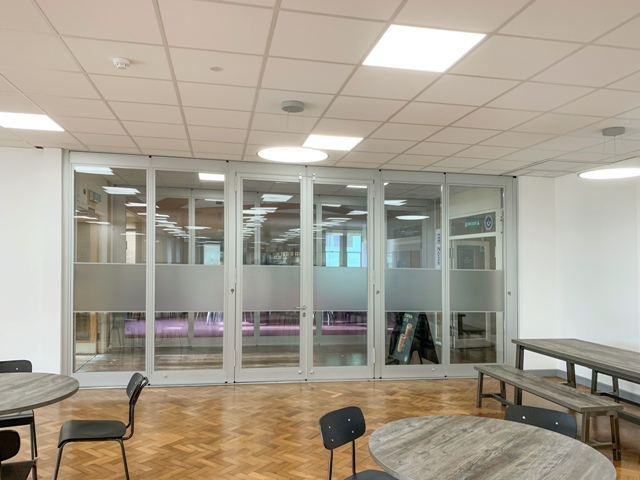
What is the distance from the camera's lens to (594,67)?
3.15m

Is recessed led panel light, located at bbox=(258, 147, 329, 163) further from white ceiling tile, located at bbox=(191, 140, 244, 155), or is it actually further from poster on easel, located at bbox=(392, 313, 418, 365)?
poster on easel, located at bbox=(392, 313, 418, 365)

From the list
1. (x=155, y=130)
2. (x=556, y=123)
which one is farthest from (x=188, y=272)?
(x=556, y=123)

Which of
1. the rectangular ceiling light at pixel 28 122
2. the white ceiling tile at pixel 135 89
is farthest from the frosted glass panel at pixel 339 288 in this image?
the rectangular ceiling light at pixel 28 122

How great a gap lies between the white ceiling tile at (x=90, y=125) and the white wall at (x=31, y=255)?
1.20m

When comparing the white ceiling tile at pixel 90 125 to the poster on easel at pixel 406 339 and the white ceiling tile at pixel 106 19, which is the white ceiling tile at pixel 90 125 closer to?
the white ceiling tile at pixel 106 19

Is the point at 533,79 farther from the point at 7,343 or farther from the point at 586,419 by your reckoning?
the point at 7,343

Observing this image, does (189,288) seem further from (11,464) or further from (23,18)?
(23,18)

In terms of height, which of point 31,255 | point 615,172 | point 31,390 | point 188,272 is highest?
point 615,172

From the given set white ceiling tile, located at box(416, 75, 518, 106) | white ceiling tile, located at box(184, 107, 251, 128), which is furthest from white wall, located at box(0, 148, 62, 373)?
white ceiling tile, located at box(416, 75, 518, 106)

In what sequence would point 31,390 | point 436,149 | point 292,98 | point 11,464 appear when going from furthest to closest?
1. point 436,149
2. point 292,98
3. point 31,390
4. point 11,464

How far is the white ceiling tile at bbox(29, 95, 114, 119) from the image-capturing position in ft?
Result: 12.8

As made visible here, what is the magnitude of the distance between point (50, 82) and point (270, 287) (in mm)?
3641

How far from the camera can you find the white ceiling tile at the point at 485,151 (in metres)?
5.42

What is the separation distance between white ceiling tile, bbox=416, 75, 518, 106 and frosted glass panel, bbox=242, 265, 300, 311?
3317 mm
